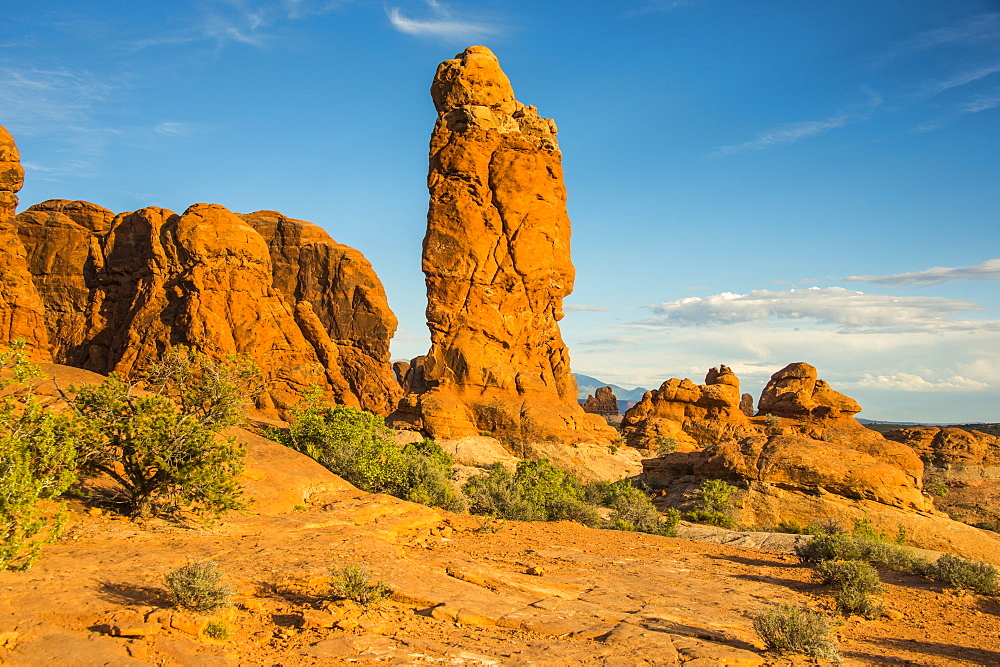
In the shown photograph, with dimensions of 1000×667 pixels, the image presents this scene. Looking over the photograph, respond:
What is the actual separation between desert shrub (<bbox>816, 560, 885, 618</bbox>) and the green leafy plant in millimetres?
8320

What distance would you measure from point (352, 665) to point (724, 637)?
4624 mm

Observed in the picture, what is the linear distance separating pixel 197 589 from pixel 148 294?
103 ft

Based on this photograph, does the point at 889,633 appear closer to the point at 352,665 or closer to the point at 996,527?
the point at 352,665

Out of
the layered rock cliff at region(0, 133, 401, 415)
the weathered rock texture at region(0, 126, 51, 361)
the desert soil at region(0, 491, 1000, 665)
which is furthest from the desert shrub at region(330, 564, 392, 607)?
the weathered rock texture at region(0, 126, 51, 361)

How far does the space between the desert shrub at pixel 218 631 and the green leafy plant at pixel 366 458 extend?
9.29m

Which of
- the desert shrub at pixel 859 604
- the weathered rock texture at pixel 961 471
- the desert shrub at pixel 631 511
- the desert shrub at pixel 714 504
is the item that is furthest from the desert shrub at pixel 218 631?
the weathered rock texture at pixel 961 471

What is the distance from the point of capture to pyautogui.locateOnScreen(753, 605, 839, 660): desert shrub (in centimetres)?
777

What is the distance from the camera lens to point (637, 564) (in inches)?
486

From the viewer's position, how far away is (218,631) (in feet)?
22.1

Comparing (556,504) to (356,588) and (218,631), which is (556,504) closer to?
(356,588)

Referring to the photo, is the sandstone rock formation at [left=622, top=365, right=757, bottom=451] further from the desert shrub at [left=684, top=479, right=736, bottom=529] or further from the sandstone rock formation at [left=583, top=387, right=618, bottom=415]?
the sandstone rock formation at [left=583, top=387, right=618, bottom=415]

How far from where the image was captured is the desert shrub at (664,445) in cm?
3388

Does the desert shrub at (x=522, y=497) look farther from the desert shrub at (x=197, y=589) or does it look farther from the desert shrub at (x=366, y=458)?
the desert shrub at (x=197, y=589)

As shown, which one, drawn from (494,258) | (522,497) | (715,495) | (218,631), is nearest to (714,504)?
(715,495)
